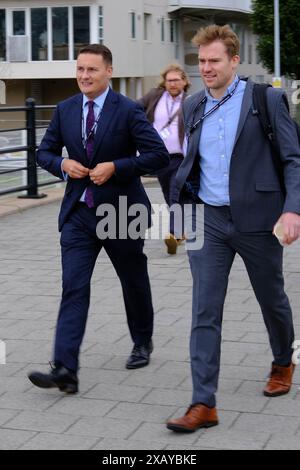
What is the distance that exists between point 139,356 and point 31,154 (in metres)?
8.14

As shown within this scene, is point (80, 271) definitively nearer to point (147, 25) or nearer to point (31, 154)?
point (31, 154)

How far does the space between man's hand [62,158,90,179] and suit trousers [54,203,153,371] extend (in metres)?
0.19

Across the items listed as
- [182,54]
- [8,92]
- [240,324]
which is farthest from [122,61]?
[240,324]

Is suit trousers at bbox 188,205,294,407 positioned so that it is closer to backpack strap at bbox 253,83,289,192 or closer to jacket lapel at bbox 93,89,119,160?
backpack strap at bbox 253,83,289,192

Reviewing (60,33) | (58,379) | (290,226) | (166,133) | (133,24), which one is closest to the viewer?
(290,226)

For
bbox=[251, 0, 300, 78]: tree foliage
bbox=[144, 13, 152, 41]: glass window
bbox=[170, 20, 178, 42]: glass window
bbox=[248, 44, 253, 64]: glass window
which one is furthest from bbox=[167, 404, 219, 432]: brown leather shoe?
bbox=[248, 44, 253, 64]: glass window

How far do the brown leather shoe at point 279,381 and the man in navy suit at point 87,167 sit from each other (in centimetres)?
102

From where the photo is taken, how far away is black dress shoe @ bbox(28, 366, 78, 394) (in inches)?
210

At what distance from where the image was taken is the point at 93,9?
4281cm

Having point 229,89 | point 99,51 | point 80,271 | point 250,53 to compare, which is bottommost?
point 80,271

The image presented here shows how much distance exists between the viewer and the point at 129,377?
19.0 feet

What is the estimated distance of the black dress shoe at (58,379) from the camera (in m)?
5.34

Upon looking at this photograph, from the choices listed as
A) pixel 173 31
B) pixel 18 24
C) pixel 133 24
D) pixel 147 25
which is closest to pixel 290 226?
pixel 18 24

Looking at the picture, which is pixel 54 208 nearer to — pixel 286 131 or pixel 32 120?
pixel 32 120
